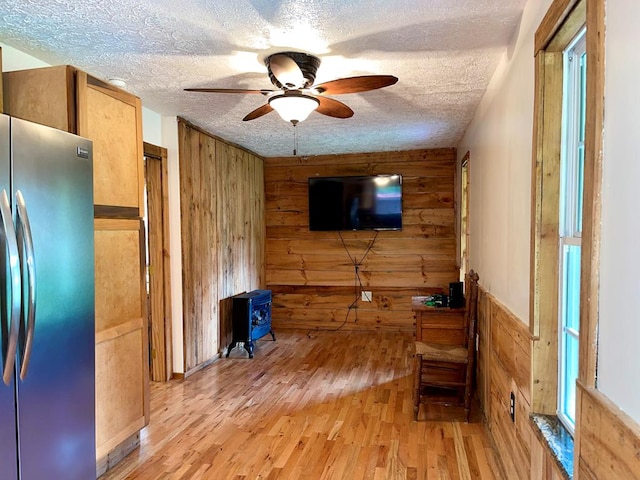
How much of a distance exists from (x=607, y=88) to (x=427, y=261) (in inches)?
183

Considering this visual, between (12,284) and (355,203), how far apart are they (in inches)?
Result: 173

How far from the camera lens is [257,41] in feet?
7.66

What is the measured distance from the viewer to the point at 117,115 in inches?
97.6

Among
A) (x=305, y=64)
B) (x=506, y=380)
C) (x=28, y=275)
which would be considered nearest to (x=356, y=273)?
(x=506, y=380)

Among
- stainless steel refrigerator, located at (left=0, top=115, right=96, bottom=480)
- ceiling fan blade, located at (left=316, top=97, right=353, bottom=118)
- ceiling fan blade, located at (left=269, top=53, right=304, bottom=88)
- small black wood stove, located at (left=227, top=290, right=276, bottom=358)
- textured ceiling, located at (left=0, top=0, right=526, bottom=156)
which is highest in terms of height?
textured ceiling, located at (left=0, top=0, right=526, bottom=156)

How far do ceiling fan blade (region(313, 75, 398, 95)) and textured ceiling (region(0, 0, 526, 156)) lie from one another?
203mm

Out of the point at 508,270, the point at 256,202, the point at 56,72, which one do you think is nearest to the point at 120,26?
the point at 56,72

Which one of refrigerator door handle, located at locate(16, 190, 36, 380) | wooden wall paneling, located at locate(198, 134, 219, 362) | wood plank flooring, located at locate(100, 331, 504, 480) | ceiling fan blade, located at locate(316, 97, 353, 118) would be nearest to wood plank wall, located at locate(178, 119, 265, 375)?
wooden wall paneling, located at locate(198, 134, 219, 362)

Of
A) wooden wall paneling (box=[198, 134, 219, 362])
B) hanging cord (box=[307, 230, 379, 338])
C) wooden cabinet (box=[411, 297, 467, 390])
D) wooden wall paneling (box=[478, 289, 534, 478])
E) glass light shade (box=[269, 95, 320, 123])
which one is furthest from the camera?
hanging cord (box=[307, 230, 379, 338])

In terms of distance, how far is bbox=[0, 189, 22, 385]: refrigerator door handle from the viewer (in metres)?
1.58

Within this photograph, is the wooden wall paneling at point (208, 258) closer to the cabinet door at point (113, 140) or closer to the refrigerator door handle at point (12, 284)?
the cabinet door at point (113, 140)

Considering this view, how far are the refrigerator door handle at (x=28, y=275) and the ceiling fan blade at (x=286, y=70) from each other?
52.7 inches

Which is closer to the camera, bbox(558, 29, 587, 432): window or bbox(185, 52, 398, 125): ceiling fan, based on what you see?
bbox(558, 29, 587, 432): window

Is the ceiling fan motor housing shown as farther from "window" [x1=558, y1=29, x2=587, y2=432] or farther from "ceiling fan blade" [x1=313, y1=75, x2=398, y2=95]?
"window" [x1=558, y1=29, x2=587, y2=432]
